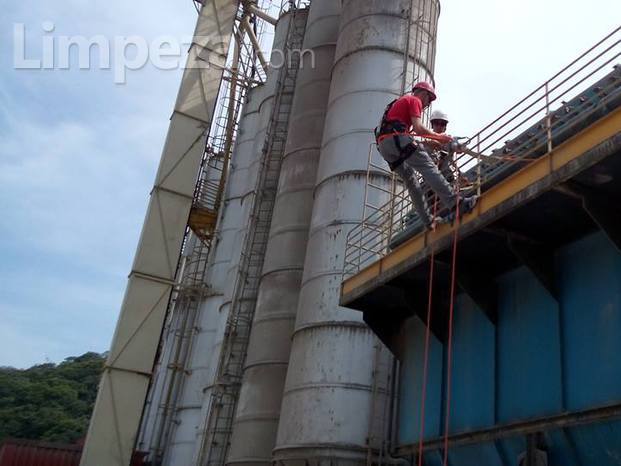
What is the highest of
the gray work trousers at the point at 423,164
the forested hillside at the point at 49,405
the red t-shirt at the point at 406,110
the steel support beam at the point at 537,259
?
the forested hillside at the point at 49,405

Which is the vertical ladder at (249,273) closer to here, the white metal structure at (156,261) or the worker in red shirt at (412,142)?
the white metal structure at (156,261)

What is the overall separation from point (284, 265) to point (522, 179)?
9.56 m

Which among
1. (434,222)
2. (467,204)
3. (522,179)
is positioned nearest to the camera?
(522,179)

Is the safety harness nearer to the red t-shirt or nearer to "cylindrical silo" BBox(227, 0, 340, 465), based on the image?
the red t-shirt

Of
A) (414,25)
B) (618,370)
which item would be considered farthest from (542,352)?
(414,25)

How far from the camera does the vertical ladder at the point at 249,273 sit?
17.7 m

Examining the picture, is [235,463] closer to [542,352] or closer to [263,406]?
[263,406]

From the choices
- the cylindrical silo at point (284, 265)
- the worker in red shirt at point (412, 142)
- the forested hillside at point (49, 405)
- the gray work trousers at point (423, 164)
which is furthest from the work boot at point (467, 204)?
the forested hillside at point (49, 405)

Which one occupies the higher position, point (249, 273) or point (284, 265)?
point (249, 273)

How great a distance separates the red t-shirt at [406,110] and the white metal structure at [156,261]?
12.8 metres

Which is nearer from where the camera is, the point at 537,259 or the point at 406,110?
the point at 537,259

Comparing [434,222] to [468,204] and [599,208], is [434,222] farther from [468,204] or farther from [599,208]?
[599,208]

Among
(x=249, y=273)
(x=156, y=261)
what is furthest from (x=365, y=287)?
(x=156, y=261)

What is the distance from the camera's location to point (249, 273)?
1938cm
